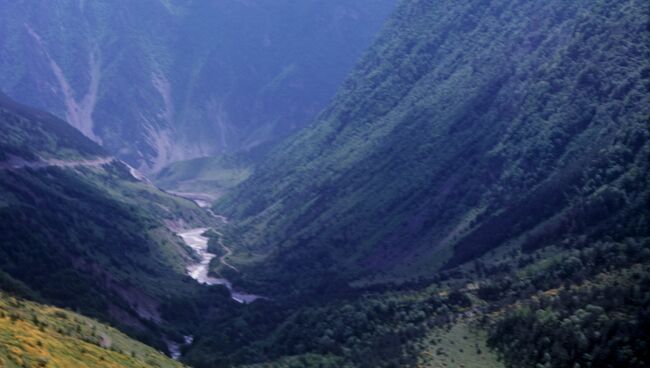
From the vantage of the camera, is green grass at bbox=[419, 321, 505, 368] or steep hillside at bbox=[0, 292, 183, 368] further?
green grass at bbox=[419, 321, 505, 368]

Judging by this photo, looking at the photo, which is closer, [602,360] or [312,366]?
[602,360]

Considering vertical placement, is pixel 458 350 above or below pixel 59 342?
above

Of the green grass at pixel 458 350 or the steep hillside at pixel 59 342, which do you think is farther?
the green grass at pixel 458 350

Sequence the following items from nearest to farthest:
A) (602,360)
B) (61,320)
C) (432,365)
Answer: (602,360) < (61,320) < (432,365)

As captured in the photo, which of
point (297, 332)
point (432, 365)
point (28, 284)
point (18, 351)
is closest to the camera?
point (18, 351)

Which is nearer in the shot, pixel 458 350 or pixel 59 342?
pixel 59 342

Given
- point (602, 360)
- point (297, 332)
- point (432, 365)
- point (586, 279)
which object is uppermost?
point (297, 332)

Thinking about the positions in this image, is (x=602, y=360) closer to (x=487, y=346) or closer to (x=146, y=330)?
(x=487, y=346)

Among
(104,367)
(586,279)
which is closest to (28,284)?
(104,367)
